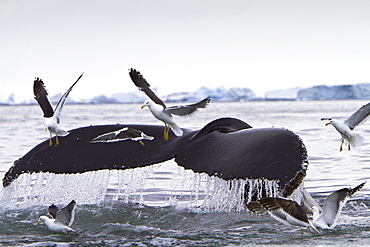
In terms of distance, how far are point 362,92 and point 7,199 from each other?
92336 mm

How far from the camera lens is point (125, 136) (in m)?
4.60

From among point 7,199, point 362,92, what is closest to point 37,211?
point 7,199

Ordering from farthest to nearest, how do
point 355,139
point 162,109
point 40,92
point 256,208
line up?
1. point 355,139
2. point 40,92
3. point 162,109
4. point 256,208

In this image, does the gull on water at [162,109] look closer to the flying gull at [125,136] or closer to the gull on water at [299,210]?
the flying gull at [125,136]

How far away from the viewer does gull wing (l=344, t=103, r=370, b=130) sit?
557cm

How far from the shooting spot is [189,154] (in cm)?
425

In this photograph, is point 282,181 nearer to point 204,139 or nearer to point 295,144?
point 295,144

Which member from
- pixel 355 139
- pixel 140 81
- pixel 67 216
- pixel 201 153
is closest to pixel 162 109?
pixel 140 81

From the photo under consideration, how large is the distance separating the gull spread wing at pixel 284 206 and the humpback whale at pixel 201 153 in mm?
297

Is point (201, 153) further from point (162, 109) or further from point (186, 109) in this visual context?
point (162, 109)

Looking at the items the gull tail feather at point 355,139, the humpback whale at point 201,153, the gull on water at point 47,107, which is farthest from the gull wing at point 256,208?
the gull tail feather at point 355,139

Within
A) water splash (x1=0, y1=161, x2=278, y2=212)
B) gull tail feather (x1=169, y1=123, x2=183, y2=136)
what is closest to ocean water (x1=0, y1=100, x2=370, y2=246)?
water splash (x1=0, y1=161, x2=278, y2=212)

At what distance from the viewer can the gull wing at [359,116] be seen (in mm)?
5574

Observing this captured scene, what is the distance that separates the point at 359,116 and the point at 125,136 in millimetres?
2303
